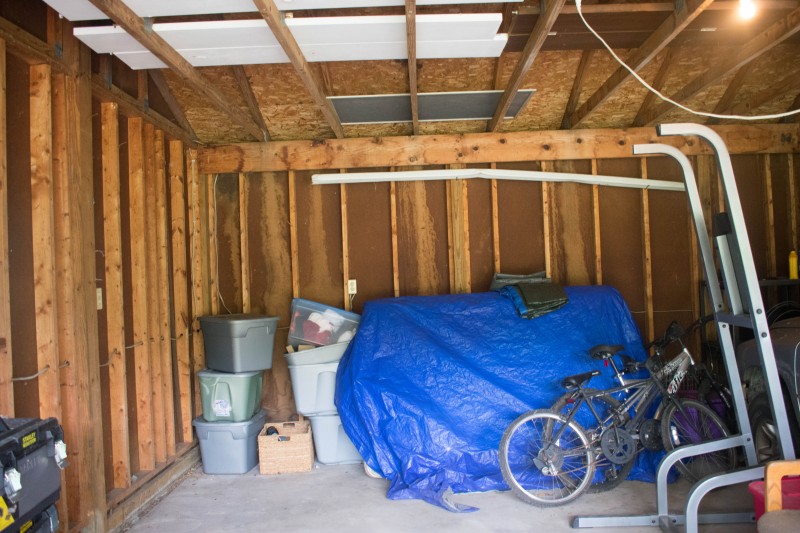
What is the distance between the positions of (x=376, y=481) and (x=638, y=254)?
2.91m

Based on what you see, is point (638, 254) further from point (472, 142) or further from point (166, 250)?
point (166, 250)

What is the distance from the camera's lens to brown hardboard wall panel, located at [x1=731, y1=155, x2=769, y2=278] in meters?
5.02

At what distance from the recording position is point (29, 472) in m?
1.95

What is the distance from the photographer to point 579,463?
3801 millimetres

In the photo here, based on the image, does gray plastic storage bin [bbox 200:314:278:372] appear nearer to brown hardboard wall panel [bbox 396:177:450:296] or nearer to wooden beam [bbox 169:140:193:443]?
wooden beam [bbox 169:140:193:443]

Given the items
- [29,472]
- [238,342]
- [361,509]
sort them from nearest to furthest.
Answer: [29,472] → [361,509] → [238,342]

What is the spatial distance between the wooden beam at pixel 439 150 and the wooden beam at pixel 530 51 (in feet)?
1.12

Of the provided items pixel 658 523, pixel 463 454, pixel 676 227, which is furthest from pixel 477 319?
pixel 676 227

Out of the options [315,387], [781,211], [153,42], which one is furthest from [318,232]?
[781,211]

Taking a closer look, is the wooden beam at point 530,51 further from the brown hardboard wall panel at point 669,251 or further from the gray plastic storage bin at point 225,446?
the gray plastic storage bin at point 225,446

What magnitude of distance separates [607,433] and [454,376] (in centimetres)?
107

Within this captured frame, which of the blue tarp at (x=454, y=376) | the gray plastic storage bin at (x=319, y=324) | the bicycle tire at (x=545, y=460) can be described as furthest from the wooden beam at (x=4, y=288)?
the bicycle tire at (x=545, y=460)

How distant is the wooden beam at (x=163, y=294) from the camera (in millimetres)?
4223

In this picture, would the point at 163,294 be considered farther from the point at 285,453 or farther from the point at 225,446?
the point at 285,453
